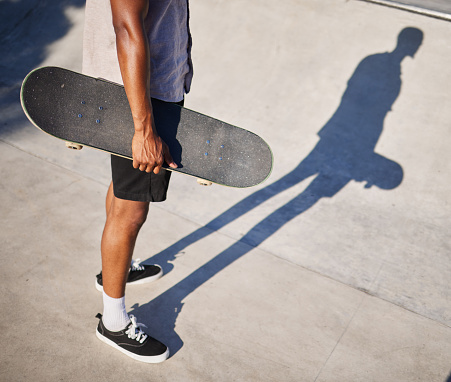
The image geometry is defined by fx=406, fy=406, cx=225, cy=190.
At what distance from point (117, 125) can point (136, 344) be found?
0.99 meters

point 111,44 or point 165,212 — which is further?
point 165,212

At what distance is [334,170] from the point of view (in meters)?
3.43

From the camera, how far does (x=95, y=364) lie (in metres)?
1.80

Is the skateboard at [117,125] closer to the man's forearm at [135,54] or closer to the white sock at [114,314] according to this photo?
the man's forearm at [135,54]

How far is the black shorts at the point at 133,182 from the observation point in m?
1.65

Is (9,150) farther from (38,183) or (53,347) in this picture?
(53,347)

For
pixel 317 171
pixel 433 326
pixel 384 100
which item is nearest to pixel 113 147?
pixel 433 326

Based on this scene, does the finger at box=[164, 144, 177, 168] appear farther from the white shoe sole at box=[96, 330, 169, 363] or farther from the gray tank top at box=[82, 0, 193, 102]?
the white shoe sole at box=[96, 330, 169, 363]

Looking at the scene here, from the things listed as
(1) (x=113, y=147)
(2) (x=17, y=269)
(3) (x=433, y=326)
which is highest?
(1) (x=113, y=147)

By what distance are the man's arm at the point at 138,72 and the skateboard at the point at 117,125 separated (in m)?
0.18

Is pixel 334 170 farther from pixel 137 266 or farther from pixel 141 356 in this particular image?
pixel 141 356

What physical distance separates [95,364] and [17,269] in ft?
2.58

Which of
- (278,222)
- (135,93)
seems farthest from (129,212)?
(278,222)

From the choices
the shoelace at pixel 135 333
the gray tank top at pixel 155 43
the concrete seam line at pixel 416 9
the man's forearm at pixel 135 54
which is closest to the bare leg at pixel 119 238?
the shoelace at pixel 135 333
